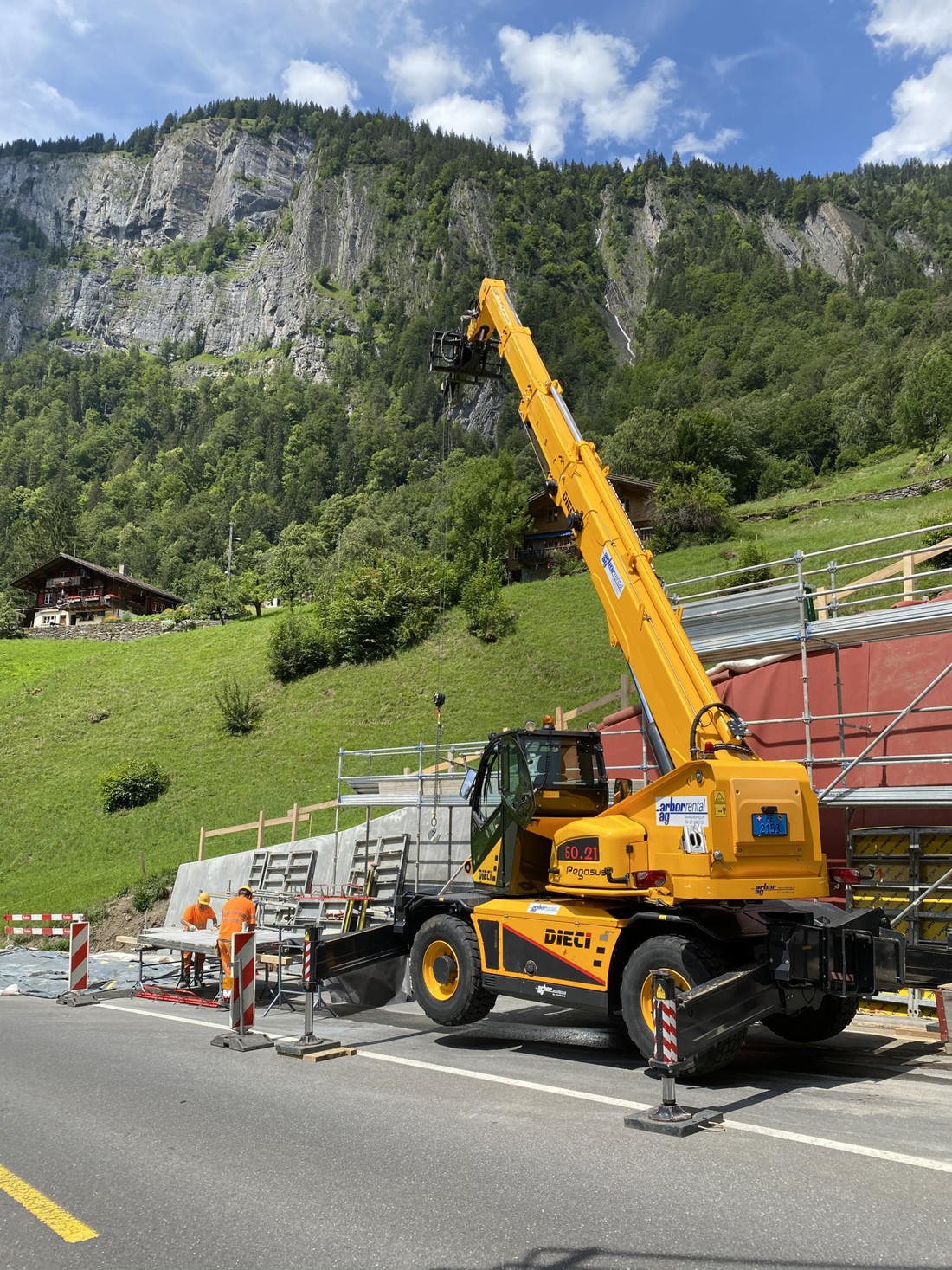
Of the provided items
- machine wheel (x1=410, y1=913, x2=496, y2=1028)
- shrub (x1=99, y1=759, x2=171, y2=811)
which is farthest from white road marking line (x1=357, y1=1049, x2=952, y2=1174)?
shrub (x1=99, y1=759, x2=171, y2=811)

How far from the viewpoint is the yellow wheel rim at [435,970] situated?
10.4 meters

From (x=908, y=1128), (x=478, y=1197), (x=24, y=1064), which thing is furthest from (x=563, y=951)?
(x=24, y=1064)

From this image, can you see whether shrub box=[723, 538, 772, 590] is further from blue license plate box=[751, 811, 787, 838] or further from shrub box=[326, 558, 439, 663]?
blue license plate box=[751, 811, 787, 838]

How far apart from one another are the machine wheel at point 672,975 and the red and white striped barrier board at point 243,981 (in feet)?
13.2

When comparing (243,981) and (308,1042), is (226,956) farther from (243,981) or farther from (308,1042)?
(308,1042)

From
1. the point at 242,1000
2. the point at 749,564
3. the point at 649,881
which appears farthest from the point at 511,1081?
the point at 749,564

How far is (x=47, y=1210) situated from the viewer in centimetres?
502

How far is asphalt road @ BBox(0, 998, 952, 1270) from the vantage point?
441 centimetres

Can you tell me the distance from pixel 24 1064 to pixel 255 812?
21.0 metres

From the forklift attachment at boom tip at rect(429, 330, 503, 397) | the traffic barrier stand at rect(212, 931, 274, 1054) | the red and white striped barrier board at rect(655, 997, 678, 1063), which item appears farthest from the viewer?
the forklift attachment at boom tip at rect(429, 330, 503, 397)

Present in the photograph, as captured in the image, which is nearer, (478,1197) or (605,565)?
(478,1197)

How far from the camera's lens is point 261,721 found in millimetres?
38906

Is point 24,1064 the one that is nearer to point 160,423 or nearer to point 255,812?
point 255,812

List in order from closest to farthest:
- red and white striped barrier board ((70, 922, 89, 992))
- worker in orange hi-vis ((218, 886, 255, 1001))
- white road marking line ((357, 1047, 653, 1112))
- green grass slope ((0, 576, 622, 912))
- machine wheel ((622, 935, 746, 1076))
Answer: white road marking line ((357, 1047, 653, 1112)) → machine wheel ((622, 935, 746, 1076)) → worker in orange hi-vis ((218, 886, 255, 1001)) → red and white striped barrier board ((70, 922, 89, 992)) → green grass slope ((0, 576, 622, 912))
